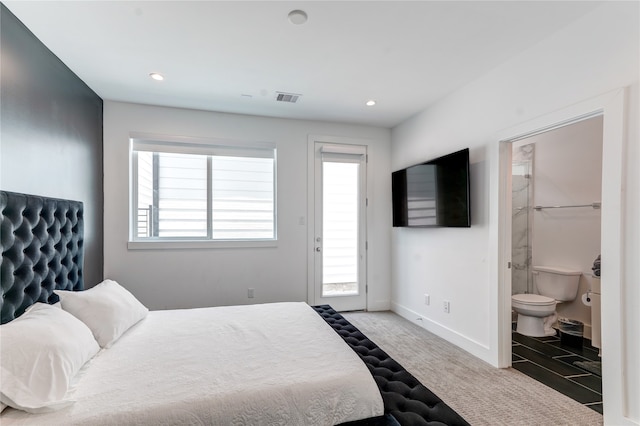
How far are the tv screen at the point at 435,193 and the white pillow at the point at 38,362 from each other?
3019mm

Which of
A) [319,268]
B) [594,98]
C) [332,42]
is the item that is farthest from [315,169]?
[594,98]

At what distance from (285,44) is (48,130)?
1.96 meters

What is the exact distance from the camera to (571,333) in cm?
309

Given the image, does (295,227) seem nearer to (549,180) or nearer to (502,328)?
(502,328)

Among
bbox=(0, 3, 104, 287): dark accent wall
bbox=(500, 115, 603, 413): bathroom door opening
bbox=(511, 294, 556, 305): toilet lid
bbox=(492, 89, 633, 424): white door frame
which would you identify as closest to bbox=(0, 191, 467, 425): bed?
bbox=(0, 3, 104, 287): dark accent wall

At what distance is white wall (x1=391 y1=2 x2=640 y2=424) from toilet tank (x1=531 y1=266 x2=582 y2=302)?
138 centimetres

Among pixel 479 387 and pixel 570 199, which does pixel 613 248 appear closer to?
pixel 479 387

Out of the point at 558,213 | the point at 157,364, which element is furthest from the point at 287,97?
the point at 558,213

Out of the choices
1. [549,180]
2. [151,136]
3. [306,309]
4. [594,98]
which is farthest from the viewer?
[549,180]

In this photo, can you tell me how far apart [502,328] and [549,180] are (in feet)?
7.41

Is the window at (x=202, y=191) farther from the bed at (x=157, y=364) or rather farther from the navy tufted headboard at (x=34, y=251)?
the bed at (x=157, y=364)

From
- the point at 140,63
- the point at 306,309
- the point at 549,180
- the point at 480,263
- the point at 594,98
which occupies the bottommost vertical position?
the point at 306,309

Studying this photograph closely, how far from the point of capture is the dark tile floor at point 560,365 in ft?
7.48

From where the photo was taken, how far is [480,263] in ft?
9.61
